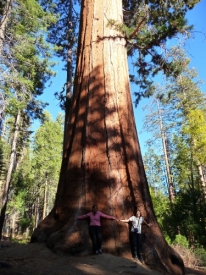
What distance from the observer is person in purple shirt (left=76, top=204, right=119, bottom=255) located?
457 cm

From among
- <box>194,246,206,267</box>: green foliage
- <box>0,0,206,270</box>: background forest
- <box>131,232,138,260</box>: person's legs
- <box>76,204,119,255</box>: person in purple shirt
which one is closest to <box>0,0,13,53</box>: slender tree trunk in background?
<box>0,0,206,270</box>: background forest

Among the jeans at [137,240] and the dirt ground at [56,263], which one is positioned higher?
the jeans at [137,240]

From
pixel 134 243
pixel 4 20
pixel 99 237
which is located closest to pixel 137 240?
pixel 134 243

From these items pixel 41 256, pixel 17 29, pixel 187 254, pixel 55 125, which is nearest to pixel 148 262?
pixel 41 256

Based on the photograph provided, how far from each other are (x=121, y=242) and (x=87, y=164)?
1609 millimetres

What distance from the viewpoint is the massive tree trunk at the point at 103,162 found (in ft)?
15.8

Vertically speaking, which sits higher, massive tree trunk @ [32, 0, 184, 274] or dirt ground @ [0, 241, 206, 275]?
massive tree trunk @ [32, 0, 184, 274]

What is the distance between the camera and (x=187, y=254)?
34.0ft

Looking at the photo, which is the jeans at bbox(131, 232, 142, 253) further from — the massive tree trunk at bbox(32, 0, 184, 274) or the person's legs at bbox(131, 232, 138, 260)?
the massive tree trunk at bbox(32, 0, 184, 274)

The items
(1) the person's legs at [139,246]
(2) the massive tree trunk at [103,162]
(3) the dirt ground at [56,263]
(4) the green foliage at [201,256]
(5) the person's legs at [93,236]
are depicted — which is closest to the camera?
(3) the dirt ground at [56,263]

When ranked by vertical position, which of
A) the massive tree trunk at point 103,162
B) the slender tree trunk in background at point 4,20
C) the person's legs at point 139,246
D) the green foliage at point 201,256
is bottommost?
the green foliage at point 201,256

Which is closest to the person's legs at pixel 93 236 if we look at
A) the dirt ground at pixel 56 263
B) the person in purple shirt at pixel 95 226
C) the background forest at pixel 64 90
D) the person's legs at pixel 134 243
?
the person in purple shirt at pixel 95 226

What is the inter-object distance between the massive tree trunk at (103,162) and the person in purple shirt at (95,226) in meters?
0.11

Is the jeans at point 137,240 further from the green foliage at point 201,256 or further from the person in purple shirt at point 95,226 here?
the green foliage at point 201,256
